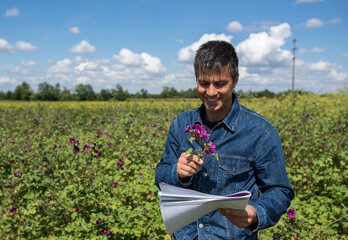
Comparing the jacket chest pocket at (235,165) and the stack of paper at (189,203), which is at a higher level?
the jacket chest pocket at (235,165)

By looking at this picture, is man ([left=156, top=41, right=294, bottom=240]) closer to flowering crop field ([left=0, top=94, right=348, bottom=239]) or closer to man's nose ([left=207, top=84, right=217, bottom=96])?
man's nose ([left=207, top=84, right=217, bottom=96])

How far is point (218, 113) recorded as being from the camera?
1392 millimetres

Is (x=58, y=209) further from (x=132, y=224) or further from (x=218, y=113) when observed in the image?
(x=218, y=113)

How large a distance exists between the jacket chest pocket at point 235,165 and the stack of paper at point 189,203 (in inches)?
12.5

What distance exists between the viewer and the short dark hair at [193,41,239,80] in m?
1.27

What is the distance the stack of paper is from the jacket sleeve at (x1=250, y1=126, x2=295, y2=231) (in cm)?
26

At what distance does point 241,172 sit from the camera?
1.27m

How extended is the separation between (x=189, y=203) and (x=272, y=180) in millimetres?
454

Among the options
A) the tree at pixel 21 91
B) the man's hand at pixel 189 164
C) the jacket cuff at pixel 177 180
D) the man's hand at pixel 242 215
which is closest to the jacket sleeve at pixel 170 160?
the jacket cuff at pixel 177 180

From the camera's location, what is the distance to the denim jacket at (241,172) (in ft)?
3.99

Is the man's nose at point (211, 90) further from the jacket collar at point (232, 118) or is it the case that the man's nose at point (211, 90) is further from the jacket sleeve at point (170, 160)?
the jacket sleeve at point (170, 160)

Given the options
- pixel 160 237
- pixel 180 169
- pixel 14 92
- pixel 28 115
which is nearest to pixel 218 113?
pixel 180 169

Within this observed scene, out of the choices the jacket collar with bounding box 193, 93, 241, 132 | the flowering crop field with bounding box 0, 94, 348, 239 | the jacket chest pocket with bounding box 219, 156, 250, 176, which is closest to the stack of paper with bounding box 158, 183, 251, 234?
the jacket chest pocket with bounding box 219, 156, 250, 176

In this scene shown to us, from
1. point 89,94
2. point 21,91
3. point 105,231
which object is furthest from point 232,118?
point 21,91
